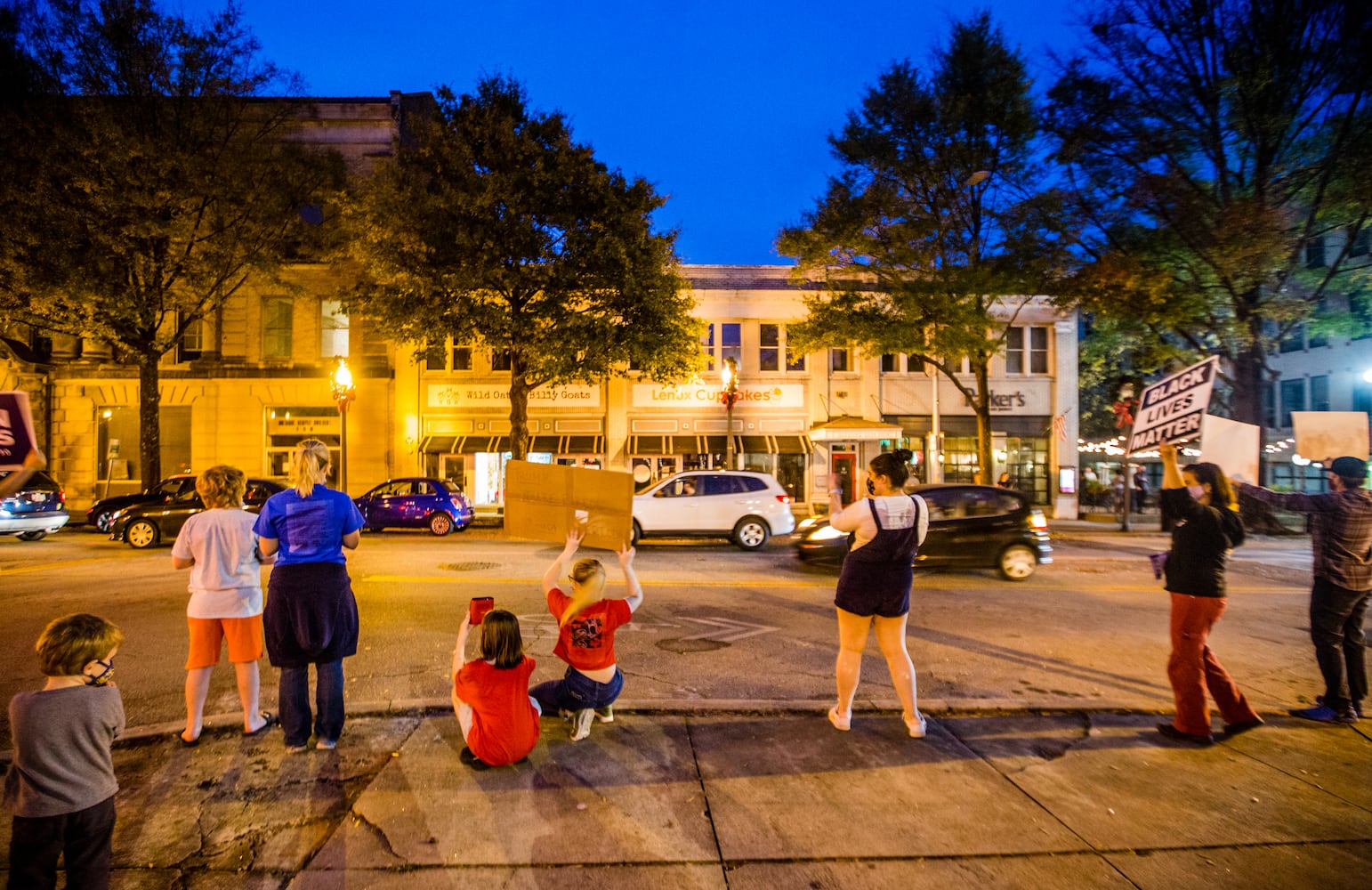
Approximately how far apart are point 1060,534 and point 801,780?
17.4m

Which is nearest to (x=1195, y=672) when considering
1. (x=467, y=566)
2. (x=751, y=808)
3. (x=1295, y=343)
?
(x=751, y=808)

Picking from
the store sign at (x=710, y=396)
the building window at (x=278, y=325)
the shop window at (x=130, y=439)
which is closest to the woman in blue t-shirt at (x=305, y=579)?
the store sign at (x=710, y=396)

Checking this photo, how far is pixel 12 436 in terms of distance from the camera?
161 inches

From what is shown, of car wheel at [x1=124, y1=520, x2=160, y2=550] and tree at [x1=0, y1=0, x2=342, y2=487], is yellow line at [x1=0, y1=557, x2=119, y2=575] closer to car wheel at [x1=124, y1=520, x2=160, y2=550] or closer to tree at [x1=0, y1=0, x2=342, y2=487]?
car wheel at [x1=124, y1=520, x2=160, y2=550]

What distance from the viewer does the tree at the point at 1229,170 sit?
1714 centimetres

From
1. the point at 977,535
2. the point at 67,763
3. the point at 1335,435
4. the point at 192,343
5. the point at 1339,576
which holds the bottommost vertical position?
the point at 977,535

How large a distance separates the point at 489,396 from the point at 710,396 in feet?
26.2

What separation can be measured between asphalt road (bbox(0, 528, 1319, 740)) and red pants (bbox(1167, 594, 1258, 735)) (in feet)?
2.05

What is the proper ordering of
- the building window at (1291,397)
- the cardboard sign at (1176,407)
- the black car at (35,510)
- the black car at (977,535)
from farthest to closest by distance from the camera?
the building window at (1291,397)
the black car at (35,510)
the black car at (977,535)
the cardboard sign at (1176,407)

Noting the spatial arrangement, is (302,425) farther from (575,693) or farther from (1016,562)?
(575,693)

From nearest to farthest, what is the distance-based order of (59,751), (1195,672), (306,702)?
(59,751) → (306,702) → (1195,672)

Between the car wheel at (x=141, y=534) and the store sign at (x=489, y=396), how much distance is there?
38.4ft

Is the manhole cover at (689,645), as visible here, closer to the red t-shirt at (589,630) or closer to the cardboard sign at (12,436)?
the red t-shirt at (589,630)

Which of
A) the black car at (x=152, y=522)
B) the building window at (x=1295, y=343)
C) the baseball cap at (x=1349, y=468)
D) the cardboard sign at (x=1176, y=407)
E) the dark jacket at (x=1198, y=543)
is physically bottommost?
the black car at (x=152, y=522)
